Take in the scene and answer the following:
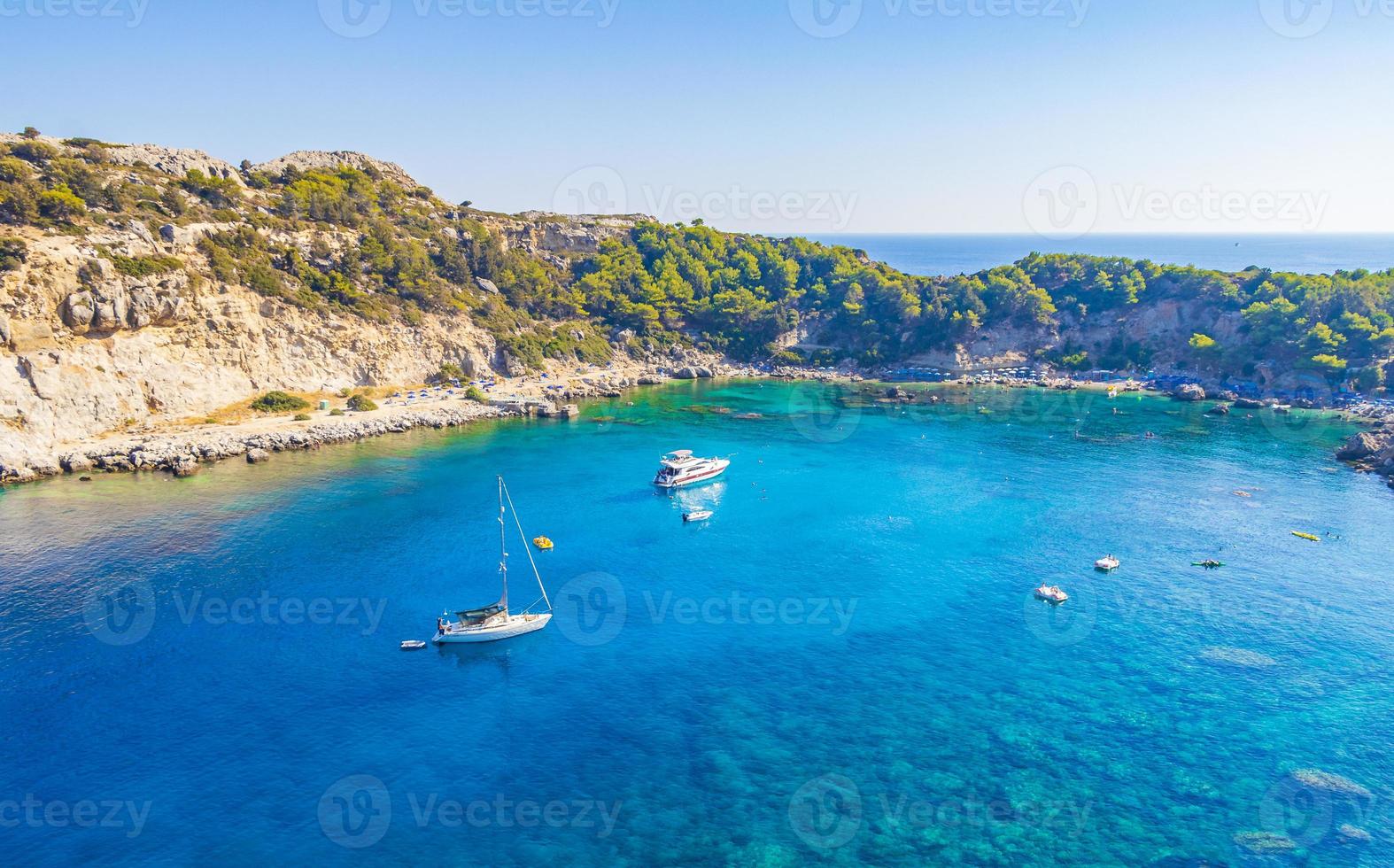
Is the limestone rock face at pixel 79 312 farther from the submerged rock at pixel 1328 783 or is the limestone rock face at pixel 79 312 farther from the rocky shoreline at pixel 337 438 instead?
the submerged rock at pixel 1328 783

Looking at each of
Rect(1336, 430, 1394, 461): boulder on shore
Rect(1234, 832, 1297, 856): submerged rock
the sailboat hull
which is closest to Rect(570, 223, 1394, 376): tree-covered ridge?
Rect(1336, 430, 1394, 461): boulder on shore

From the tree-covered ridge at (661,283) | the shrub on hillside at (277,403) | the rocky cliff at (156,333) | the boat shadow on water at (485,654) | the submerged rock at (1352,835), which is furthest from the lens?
the tree-covered ridge at (661,283)

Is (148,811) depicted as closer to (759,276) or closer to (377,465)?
(377,465)

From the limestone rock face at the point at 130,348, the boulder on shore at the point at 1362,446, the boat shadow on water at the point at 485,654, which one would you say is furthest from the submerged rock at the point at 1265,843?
the limestone rock face at the point at 130,348

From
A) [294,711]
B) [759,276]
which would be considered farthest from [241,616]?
[759,276]

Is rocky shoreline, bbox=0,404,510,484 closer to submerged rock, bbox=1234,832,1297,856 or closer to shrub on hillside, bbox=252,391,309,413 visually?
shrub on hillside, bbox=252,391,309,413

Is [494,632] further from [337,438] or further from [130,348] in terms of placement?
[130,348]
